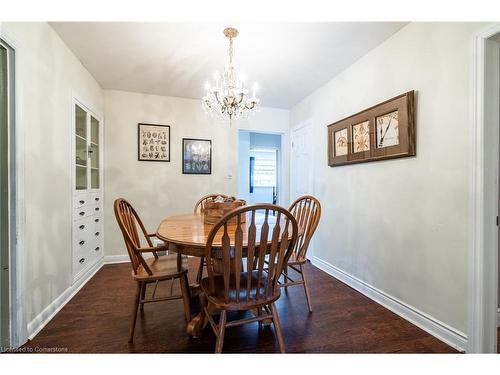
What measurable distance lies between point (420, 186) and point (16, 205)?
2828 millimetres

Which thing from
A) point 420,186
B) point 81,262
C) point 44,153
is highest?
point 44,153

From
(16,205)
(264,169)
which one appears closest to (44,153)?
(16,205)

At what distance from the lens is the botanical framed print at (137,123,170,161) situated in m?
3.36

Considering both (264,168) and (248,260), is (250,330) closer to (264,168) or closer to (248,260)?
(248,260)

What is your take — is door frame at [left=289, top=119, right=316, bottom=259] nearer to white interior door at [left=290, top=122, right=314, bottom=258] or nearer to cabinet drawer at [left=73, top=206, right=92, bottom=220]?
white interior door at [left=290, top=122, right=314, bottom=258]

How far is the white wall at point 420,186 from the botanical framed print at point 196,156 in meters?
2.04

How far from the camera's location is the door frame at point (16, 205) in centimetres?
148

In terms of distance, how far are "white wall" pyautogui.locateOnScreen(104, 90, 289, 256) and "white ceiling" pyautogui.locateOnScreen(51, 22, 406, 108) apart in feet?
→ 1.21

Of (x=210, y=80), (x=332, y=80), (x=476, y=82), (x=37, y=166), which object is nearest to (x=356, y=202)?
(x=476, y=82)

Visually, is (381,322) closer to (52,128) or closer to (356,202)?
(356,202)

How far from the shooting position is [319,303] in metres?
2.09

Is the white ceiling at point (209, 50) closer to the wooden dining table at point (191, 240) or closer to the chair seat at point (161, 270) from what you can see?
the wooden dining table at point (191, 240)

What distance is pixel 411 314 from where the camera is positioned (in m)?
1.81

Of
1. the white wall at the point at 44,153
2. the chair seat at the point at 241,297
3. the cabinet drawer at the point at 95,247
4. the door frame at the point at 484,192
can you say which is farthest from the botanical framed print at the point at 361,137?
the cabinet drawer at the point at 95,247
